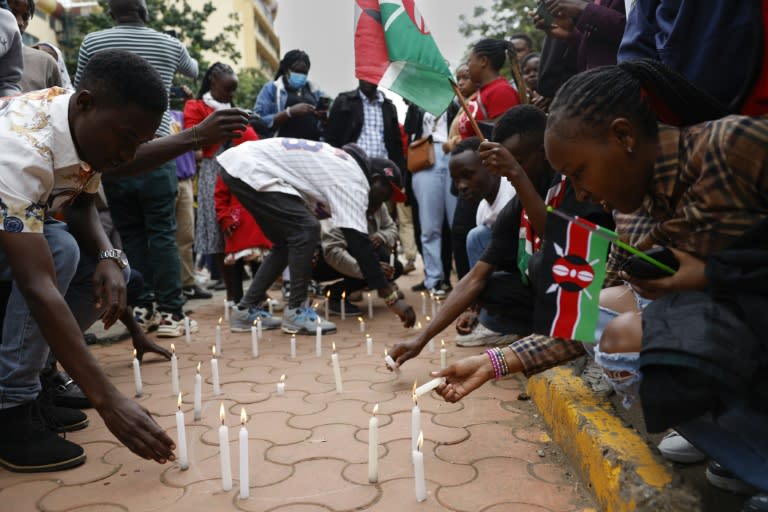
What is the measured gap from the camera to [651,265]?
5.59 ft

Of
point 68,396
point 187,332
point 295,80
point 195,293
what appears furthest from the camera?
point 295,80

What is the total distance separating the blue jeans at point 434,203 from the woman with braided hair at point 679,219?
416cm

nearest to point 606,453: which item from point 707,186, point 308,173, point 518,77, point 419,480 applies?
point 419,480

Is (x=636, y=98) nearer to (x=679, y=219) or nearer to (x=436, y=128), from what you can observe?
(x=679, y=219)

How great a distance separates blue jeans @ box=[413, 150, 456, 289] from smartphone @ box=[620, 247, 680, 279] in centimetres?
444

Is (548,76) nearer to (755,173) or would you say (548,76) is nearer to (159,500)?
(755,173)

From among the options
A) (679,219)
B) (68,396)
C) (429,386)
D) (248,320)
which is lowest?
(248,320)

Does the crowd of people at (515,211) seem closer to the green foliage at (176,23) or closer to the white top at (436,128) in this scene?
the white top at (436,128)

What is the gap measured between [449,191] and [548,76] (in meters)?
2.26

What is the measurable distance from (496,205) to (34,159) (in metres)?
2.84

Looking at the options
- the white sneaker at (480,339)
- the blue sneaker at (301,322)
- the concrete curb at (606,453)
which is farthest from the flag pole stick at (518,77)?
the concrete curb at (606,453)

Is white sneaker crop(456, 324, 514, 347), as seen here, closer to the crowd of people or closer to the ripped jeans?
the crowd of people

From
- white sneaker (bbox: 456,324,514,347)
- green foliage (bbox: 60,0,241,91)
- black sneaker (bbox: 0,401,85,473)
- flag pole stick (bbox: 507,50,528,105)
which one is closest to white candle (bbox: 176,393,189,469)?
black sneaker (bbox: 0,401,85,473)

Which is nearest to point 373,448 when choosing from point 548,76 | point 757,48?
point 757,48
